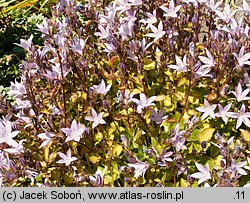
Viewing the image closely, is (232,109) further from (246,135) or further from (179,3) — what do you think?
→ (179,3)

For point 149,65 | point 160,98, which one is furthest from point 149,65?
point 160,98

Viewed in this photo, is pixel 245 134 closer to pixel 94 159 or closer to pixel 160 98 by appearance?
pixel 160 98
